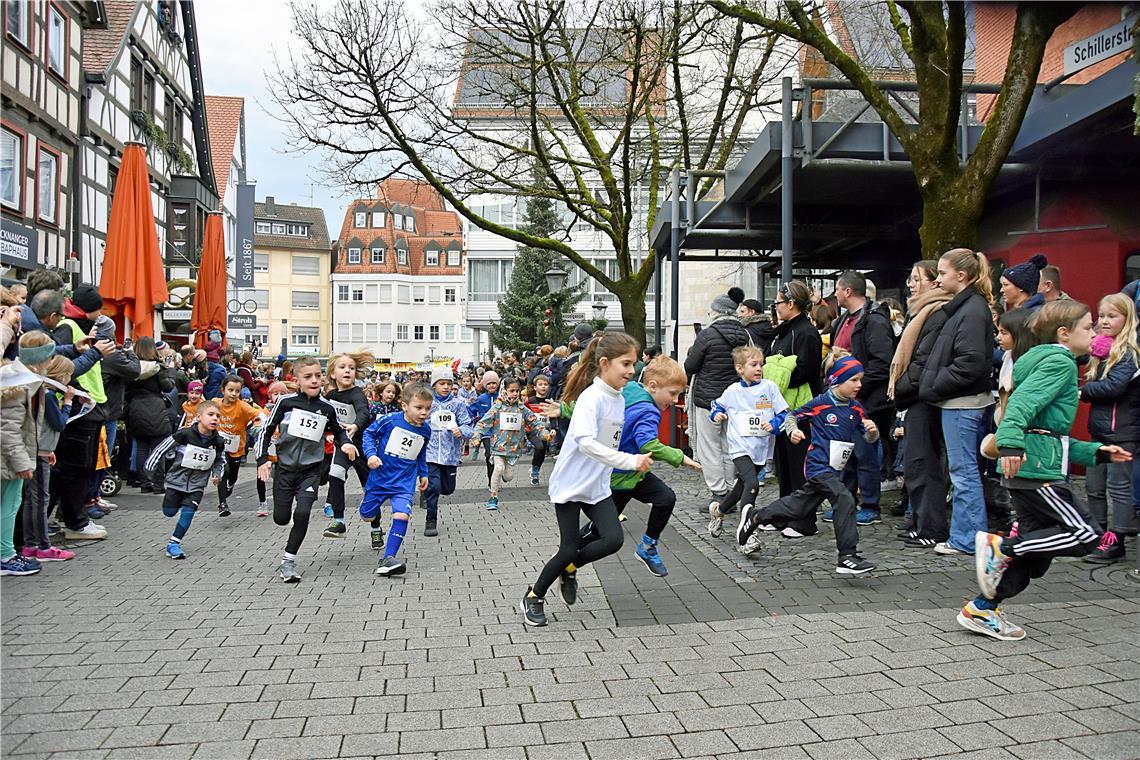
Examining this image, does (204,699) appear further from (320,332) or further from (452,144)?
(320,332)

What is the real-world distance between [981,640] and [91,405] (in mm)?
7238

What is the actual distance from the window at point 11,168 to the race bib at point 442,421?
12.4 meters

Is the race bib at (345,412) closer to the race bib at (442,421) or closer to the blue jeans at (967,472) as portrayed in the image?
the race bib at (442,421)

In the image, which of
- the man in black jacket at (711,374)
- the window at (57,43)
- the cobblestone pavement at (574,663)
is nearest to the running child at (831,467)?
the cobblestone pavement at (574,663)

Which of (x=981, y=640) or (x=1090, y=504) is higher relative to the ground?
(x=1090, y=504)

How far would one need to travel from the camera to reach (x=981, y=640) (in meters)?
4.86

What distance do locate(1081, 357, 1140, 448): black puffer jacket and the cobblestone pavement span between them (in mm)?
967

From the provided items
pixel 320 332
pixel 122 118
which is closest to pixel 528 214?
pixel 122 118

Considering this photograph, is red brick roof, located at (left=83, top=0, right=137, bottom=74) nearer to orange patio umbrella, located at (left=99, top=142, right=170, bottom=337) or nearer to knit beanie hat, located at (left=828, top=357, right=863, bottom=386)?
orange patio umbrella, located at (left=99, top=142, right=170, bottom=337)

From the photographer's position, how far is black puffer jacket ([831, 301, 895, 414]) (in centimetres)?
802

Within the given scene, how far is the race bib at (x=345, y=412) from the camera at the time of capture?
7773 mm

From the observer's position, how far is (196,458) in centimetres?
831

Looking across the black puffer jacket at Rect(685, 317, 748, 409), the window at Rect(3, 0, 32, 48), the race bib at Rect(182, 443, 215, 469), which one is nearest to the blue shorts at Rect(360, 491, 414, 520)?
the race bib at Rect(182, 443, 215, 469)

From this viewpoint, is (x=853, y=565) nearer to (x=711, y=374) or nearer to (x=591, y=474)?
(x=591, y=474)
